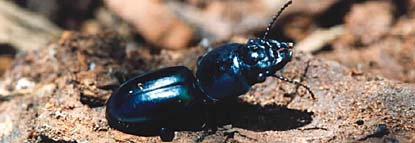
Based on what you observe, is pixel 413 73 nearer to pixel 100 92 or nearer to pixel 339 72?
pixel 339 72

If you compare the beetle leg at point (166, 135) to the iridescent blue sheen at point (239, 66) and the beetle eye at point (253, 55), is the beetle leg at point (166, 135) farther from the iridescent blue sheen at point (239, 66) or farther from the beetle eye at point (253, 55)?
the beetle eye at point (253, 55)

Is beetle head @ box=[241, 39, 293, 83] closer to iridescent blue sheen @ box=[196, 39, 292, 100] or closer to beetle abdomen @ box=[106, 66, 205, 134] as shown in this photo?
iridescent blue sheen @ box=[196, 39, 292, 100]

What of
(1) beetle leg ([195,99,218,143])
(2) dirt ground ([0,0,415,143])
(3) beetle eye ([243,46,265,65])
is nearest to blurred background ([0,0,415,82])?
(2) dirt ground ([0,0,415,143])

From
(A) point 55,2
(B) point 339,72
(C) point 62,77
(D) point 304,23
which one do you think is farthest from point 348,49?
(A) point 55,2

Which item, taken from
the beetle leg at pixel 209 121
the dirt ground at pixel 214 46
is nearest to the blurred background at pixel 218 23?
the dirt ground at pixel 214 46

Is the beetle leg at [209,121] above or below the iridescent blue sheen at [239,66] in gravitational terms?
below

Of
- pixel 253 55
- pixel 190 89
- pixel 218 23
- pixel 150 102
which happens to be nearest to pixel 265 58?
pixel 253 55

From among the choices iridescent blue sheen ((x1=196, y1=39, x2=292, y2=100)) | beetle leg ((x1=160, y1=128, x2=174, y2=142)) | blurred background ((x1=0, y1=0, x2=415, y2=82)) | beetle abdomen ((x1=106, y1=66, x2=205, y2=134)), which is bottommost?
beetle leg ((x1=160, y1=128, x2=174, y2=142))
